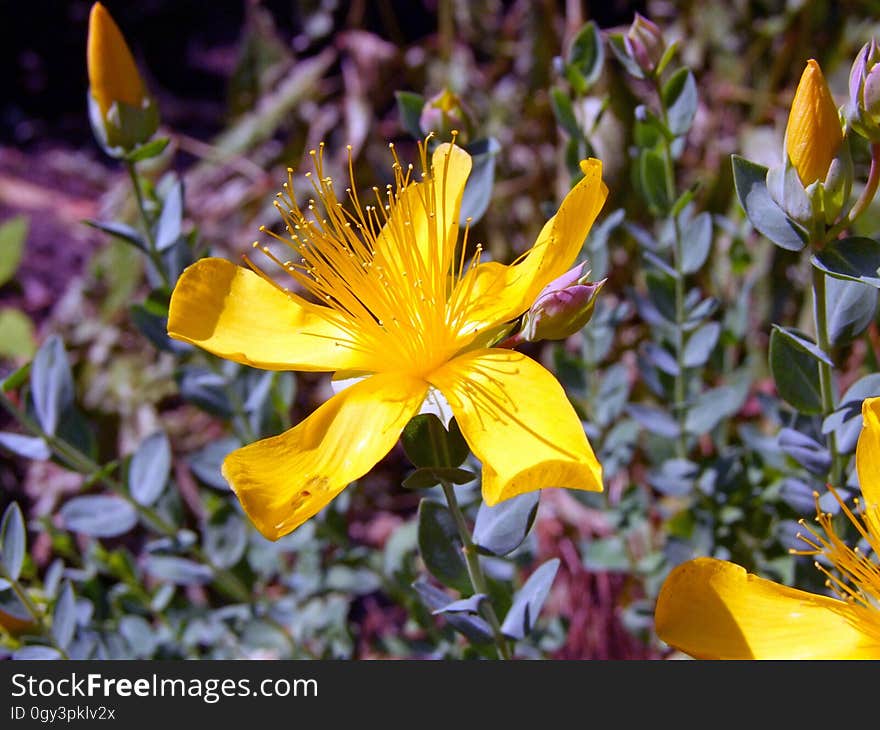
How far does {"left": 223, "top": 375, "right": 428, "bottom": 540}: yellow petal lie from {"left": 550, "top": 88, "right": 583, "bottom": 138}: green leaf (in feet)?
1.67

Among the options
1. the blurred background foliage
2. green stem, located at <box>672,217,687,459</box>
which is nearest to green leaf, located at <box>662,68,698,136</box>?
the blurred background foliage

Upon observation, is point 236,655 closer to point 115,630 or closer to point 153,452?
point 115,630

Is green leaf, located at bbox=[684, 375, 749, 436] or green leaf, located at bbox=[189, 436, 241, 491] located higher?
green leaf, located at bbox=[684, 375, 749, 436]

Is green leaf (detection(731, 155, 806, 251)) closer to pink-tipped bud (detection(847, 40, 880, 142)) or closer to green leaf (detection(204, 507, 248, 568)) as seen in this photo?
pink-tipped bud (detection(847, 40, 880, 142))

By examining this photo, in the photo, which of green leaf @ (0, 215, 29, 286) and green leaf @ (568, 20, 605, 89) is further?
green leaf @ (0, 215, 29, 286)

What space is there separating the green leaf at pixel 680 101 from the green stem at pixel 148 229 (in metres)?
0.77

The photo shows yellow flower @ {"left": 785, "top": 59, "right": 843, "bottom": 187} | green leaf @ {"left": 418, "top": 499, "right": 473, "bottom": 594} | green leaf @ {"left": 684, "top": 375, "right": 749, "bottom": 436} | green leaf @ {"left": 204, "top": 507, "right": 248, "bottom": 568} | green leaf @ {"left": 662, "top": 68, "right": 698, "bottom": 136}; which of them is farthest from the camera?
green leaf @ {"left": 204, "top": 507, "right": 248, "bottom": 568}

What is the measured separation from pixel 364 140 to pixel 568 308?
7.14 feet

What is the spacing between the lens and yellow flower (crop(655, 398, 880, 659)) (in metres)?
1.01

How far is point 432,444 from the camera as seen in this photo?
103cm

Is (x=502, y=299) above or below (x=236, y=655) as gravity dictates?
above

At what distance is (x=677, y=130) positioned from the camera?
1.36 meters

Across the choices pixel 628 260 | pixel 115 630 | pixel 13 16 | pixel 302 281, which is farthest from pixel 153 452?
pixel 13 16

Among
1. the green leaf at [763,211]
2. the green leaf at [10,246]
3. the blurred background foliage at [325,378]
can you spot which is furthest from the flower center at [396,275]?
the green leaf at [10,246]
